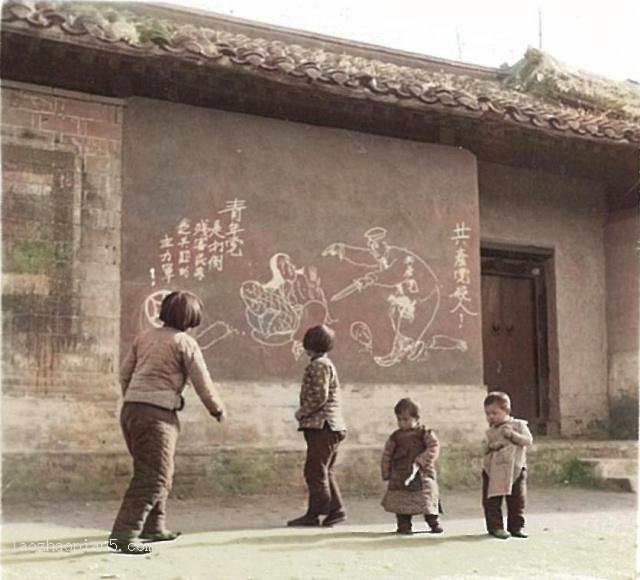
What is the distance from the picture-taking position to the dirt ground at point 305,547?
14.4 feet

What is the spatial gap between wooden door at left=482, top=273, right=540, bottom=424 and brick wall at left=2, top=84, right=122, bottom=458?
4.89 metres

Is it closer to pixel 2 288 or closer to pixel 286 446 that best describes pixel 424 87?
pixel 286 446

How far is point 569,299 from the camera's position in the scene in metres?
10.9

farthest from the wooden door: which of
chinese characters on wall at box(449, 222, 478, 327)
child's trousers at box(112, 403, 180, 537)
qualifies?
child's trousers at box(112, 403, 180, 537)

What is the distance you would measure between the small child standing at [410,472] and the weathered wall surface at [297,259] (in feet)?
7.38

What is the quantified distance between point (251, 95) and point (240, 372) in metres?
2.47

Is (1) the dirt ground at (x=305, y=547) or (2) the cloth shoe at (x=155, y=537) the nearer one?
(1) the dirt ground at (x=305, y=547)

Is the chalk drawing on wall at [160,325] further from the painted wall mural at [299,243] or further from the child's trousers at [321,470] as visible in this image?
the child's trousers at [321,470]

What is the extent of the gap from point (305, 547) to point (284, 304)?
132 inches

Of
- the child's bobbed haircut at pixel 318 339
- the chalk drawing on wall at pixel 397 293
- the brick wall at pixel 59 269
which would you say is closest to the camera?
the child's bobbed haircut at pixel 318 339

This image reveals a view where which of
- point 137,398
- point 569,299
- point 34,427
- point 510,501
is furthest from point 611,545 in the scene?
point 569,299

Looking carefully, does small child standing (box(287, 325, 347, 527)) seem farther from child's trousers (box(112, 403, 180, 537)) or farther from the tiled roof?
the tiled roof

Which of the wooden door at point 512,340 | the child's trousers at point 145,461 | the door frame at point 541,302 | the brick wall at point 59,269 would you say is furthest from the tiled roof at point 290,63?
the child's trousers at point 145,461

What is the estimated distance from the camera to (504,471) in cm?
573
